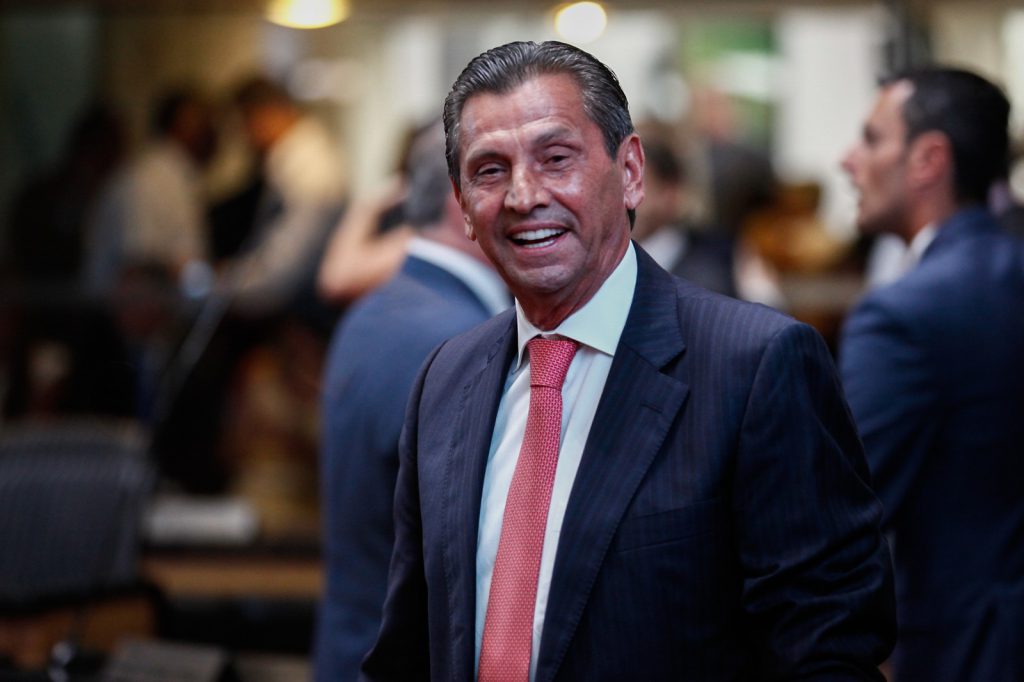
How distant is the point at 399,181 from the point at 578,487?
444cm

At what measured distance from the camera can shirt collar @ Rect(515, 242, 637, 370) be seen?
2010mm

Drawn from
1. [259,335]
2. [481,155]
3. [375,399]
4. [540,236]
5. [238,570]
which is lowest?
[238,570]

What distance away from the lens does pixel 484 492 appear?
2049 mm

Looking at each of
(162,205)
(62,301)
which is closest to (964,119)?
(162,205)

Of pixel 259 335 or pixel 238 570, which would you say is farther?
pixel 259 335

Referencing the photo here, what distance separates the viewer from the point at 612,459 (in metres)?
1.90

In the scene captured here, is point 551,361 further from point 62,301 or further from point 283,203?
point 62,301

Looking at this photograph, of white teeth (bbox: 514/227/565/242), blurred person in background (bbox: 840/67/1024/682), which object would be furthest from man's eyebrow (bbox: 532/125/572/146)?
blurred person in background (bbox: 840/67/1024/682)

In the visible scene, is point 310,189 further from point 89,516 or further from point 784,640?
point 784,640

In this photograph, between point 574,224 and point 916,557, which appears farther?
point 916,557

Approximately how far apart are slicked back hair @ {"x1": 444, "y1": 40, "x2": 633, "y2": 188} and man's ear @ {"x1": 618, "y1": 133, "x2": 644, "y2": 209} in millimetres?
27

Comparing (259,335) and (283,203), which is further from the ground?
(283,203)

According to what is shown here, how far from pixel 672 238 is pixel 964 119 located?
2.41m

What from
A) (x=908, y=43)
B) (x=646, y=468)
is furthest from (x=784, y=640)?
(x=908, y=43)
